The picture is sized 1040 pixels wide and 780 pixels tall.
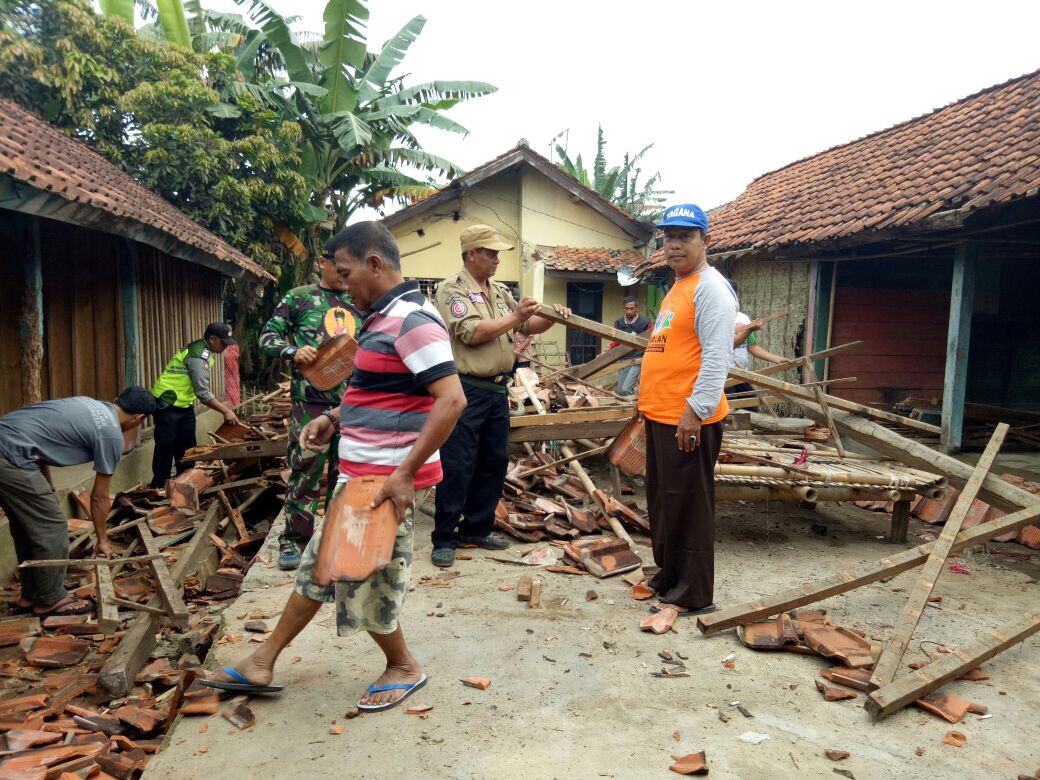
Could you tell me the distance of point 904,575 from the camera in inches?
169

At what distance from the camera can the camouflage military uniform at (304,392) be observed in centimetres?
421

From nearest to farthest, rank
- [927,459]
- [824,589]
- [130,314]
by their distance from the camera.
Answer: [824,589] → [927,459] → [130,314]

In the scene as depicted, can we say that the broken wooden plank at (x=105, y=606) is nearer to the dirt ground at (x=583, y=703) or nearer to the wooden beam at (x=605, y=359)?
the dirt ground at (x=583, y=703)

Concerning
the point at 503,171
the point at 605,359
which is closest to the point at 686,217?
the point at 605,359

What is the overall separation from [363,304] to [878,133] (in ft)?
40.1

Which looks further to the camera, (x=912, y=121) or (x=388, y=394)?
(x=912, y=121)

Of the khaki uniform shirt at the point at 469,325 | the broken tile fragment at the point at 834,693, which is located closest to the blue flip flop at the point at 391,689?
the broken tile fragment at the point at 834,693

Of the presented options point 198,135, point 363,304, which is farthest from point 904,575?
point 198,135

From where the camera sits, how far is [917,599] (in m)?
3.01

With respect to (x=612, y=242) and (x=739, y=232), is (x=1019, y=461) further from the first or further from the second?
(x=612, y=242)

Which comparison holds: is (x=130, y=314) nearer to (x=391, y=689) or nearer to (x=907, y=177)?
(x=391, y=689)

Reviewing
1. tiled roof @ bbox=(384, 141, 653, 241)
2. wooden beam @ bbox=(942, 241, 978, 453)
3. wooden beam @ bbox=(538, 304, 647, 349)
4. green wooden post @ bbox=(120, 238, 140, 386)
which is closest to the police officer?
green wooden post @ bbox=(120, 238, 140, 386)

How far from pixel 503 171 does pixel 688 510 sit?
15545mm

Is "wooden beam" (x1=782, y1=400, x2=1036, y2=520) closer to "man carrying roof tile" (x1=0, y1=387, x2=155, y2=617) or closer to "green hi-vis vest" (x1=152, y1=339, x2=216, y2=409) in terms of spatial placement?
"man carrying roof tile" (x1=0, y1=387, x2=155, y2=617)
